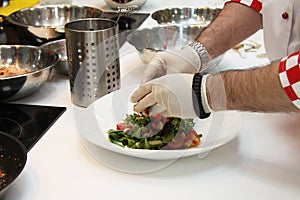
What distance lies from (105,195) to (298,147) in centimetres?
43

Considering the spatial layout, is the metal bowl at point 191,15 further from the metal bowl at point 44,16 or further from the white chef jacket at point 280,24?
the white chef jacket at point 280,24

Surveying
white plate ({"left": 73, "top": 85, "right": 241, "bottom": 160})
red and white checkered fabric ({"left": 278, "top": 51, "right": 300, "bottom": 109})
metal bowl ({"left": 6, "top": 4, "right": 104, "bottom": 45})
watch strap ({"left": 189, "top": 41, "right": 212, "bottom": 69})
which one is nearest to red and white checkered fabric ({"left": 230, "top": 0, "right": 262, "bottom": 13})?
watch strap ({"left": 189, "top": 41, "right": 212, "bottom": 69})

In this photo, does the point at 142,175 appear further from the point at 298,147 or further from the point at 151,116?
the point at 298,147

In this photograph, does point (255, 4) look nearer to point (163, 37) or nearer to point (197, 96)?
point (163, 37)

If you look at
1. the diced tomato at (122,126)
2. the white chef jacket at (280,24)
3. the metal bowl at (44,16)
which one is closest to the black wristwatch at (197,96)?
the diced tomato at (122,126)

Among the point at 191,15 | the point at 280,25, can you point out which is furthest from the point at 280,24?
the point at 191,15

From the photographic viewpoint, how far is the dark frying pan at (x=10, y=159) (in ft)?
2.39

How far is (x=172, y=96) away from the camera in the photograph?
0.87m

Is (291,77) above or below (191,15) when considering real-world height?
above

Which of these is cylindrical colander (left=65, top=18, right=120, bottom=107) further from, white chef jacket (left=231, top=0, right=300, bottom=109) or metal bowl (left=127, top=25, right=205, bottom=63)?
white chef jacket (left=231, top=0, right=300, bottom=109)

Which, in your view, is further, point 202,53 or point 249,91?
point 202,53

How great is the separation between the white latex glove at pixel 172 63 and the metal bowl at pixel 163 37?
226 millimetres

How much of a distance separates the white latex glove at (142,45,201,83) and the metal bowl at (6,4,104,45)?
19.7 inches

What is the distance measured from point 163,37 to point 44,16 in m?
0.58
